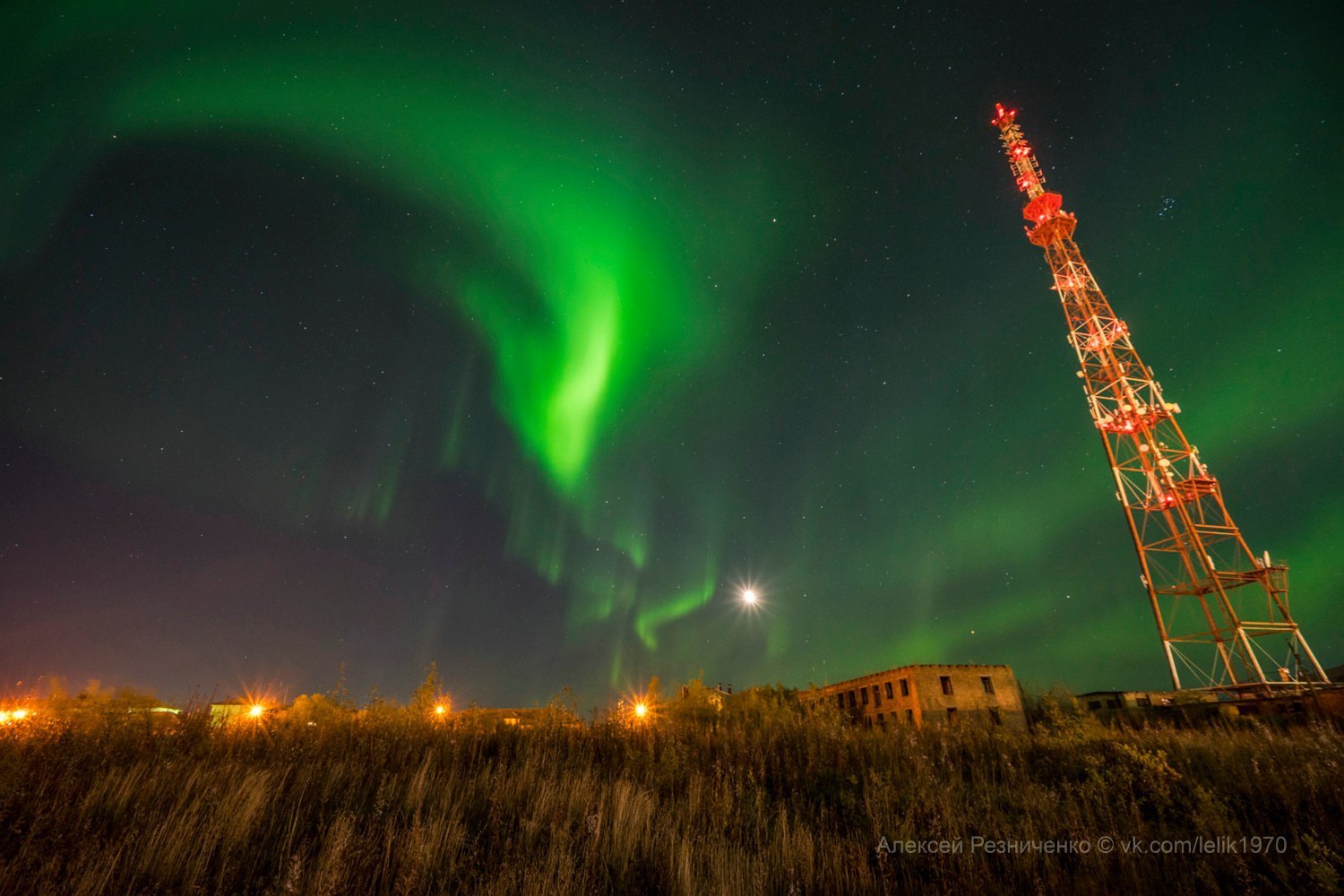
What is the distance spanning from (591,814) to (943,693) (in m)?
57.4

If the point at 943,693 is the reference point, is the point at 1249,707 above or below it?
below

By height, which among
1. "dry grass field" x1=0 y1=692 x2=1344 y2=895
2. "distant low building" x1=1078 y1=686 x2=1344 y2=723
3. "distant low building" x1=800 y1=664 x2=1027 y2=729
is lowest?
"dry grass field" x1=0 y1=692 x2=1344 y2=895

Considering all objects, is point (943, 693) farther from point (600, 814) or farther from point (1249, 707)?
point (600, 814)

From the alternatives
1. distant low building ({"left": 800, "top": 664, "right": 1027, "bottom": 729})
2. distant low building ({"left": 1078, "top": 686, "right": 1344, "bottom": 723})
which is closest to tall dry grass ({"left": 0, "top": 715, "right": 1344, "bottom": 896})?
distant low building ({"left": 1078, "top": 686, "right": 1344, "bottom": 723})

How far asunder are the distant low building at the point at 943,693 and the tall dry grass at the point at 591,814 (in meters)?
44.4

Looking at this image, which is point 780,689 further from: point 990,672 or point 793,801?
point 793,801

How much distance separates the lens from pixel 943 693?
51500 millimetres

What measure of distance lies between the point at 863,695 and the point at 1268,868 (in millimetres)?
58572

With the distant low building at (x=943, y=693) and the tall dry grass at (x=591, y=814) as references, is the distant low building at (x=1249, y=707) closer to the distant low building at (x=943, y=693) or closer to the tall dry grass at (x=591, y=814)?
the tall dry grass at (x=591, y=814)

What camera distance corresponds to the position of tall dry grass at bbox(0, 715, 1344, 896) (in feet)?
13.0

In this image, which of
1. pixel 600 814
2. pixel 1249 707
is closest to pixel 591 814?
pixel 600 814

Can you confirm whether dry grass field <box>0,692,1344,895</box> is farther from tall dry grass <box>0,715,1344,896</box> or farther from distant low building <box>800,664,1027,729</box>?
distant low building <box>800,664,1027,729</box>

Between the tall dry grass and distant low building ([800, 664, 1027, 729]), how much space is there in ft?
146

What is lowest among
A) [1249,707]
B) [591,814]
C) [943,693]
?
[591,814]
